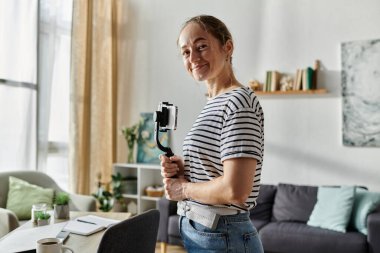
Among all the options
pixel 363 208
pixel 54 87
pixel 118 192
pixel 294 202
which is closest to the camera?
pixel 363 208

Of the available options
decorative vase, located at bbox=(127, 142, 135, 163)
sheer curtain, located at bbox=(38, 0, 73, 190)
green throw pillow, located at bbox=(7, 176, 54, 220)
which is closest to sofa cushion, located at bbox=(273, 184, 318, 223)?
decorative vase, located at bbox=(127, 142, 135, 163)

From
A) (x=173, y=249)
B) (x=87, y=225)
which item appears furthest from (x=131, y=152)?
(x=87, y=225)

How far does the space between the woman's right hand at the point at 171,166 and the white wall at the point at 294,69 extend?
3.14m

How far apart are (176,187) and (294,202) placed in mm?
2839

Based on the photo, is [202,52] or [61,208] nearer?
[202,52]

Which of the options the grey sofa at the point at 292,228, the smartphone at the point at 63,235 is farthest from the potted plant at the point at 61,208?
the grey sofa at the point at 292,228

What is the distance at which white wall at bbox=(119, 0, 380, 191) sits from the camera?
3.96 metres

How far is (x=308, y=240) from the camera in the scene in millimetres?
3291

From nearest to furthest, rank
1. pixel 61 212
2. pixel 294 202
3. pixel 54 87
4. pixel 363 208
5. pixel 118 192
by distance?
1. pixel 61 212
2. pixel 363 208
3. pixel 294 202
4. pixel 54 87
5. pixel 118 192

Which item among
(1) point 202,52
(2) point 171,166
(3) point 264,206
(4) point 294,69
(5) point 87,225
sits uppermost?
(4) point 294,69

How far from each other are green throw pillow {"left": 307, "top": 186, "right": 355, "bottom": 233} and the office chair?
2386 millimetres

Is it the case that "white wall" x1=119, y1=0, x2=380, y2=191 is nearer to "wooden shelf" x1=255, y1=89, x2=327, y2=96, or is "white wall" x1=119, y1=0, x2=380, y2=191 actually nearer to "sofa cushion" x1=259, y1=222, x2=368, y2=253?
"wooden shelf" x1=255, y1=89, x2=327, y2=96

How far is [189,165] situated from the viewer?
1.15 m

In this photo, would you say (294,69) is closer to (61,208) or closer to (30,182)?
(30,182)
